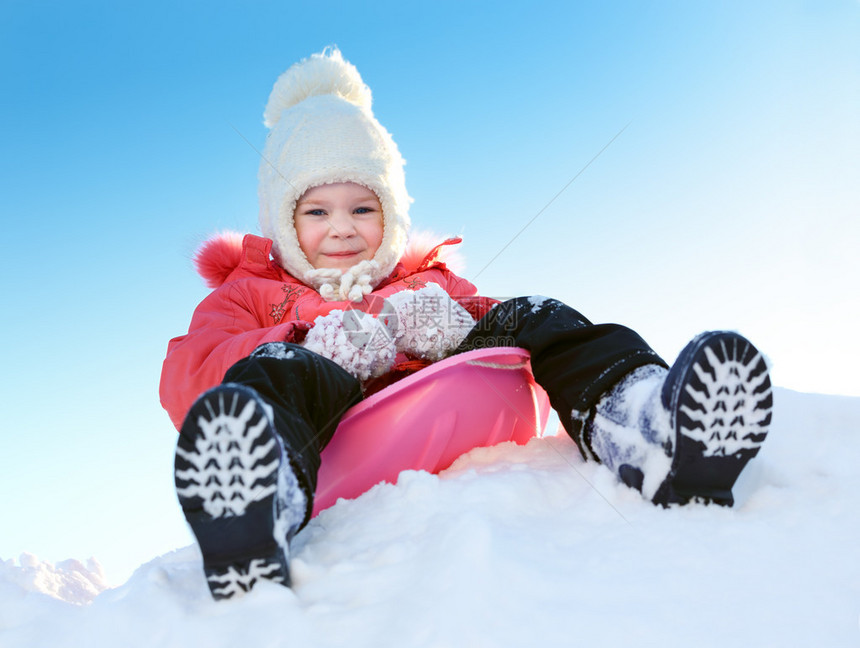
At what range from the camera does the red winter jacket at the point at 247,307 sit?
1450mm

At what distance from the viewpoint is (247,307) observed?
5.95 feet

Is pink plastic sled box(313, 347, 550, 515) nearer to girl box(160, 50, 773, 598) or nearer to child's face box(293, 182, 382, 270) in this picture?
girl box(160, 50, 773, 598)

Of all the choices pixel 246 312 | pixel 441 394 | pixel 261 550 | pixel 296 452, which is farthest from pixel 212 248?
pixel 261 550

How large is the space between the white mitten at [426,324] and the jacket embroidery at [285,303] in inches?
18.0

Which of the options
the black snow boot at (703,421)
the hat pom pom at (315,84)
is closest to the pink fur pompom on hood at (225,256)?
the hat pom pom at (315,84)

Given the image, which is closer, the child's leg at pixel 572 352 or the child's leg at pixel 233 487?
the child's leg at pixel 233 487

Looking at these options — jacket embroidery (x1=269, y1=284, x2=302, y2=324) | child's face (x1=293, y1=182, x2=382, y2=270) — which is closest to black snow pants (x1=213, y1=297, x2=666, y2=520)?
jacket embroidery (x1=269, y1=284, x2=302, y2=324)

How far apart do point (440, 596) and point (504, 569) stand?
10 centimetres

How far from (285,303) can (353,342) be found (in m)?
0.57

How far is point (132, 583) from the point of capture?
3.05ft

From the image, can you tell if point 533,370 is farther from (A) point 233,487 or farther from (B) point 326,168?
(B) point 326,168

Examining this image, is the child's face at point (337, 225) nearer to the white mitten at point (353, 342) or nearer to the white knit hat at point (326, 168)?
the white knit hat at point (326, 168)

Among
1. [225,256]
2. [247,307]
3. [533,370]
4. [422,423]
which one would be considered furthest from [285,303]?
[533,370]

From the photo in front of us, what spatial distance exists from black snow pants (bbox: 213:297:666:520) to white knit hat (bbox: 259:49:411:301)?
0.68 m
